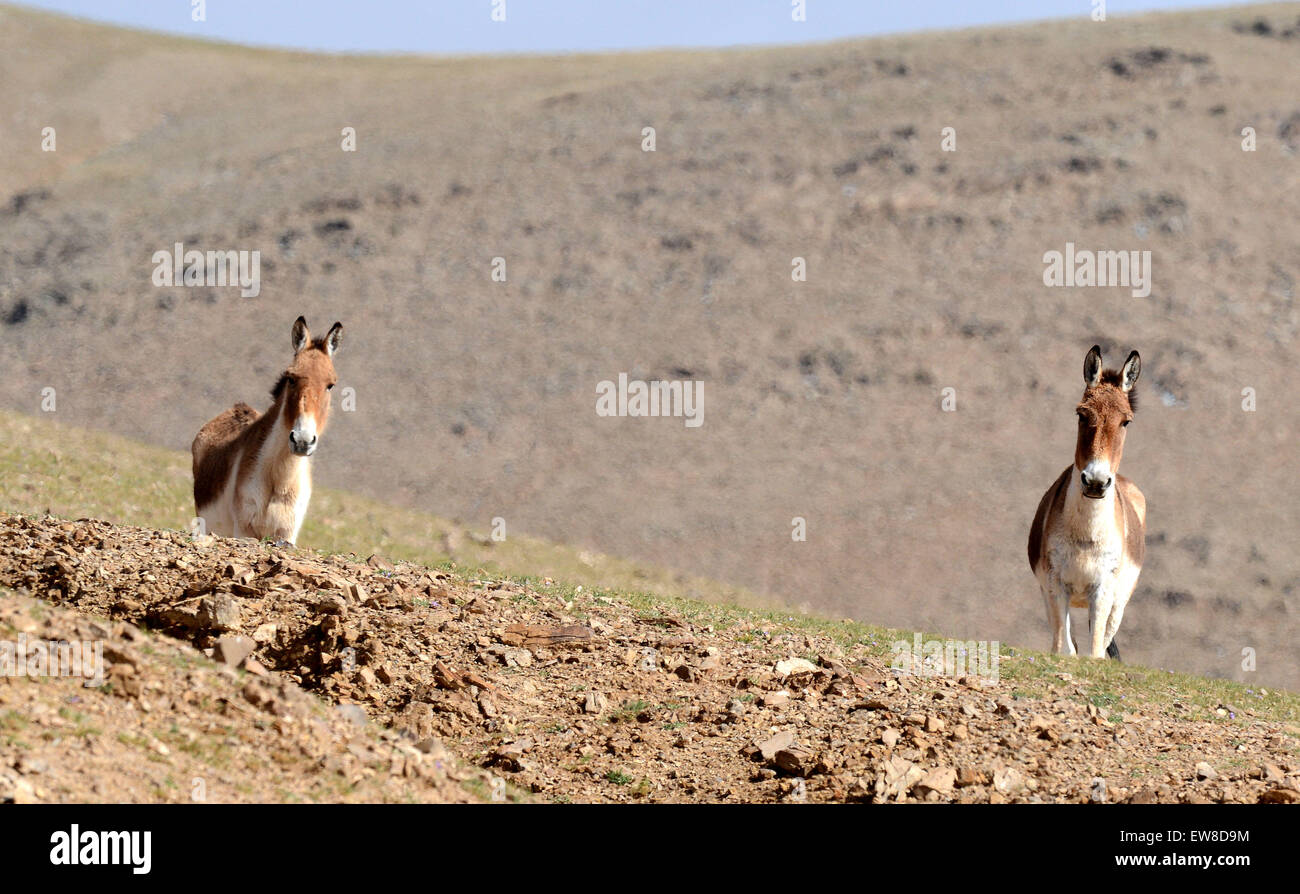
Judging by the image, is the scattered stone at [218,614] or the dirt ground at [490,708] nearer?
the dirt ground at [490,708]

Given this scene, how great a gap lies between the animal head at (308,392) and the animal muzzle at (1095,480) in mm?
8892

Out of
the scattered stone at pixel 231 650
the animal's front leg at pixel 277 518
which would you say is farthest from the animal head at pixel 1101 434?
the scattered stone at pixel 231 650

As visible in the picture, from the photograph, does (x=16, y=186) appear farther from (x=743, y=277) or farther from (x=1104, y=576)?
(x=1104, y=576)

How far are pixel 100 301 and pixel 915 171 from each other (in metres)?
44.8

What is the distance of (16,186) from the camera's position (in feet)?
270

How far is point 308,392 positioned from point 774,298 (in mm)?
53630

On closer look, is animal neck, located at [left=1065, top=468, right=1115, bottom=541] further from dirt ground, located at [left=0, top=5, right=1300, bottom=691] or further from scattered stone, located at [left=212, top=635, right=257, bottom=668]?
dirt ground, located at [left=0, top=5, right=1300, bottom=691]

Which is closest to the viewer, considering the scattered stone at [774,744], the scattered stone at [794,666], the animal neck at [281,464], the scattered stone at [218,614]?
the scattered stone at [774,744]

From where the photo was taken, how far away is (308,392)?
15.5m

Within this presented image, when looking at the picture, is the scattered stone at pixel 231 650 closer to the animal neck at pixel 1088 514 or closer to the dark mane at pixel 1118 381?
the animal neck at pixel 1088 514

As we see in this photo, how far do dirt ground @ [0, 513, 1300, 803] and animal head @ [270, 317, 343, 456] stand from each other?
143cm

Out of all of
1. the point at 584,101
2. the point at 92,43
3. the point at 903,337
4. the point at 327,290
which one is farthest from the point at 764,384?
the point at 92,43

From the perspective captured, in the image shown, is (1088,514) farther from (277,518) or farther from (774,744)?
(277,518)

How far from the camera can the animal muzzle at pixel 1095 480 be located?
50.9ft
